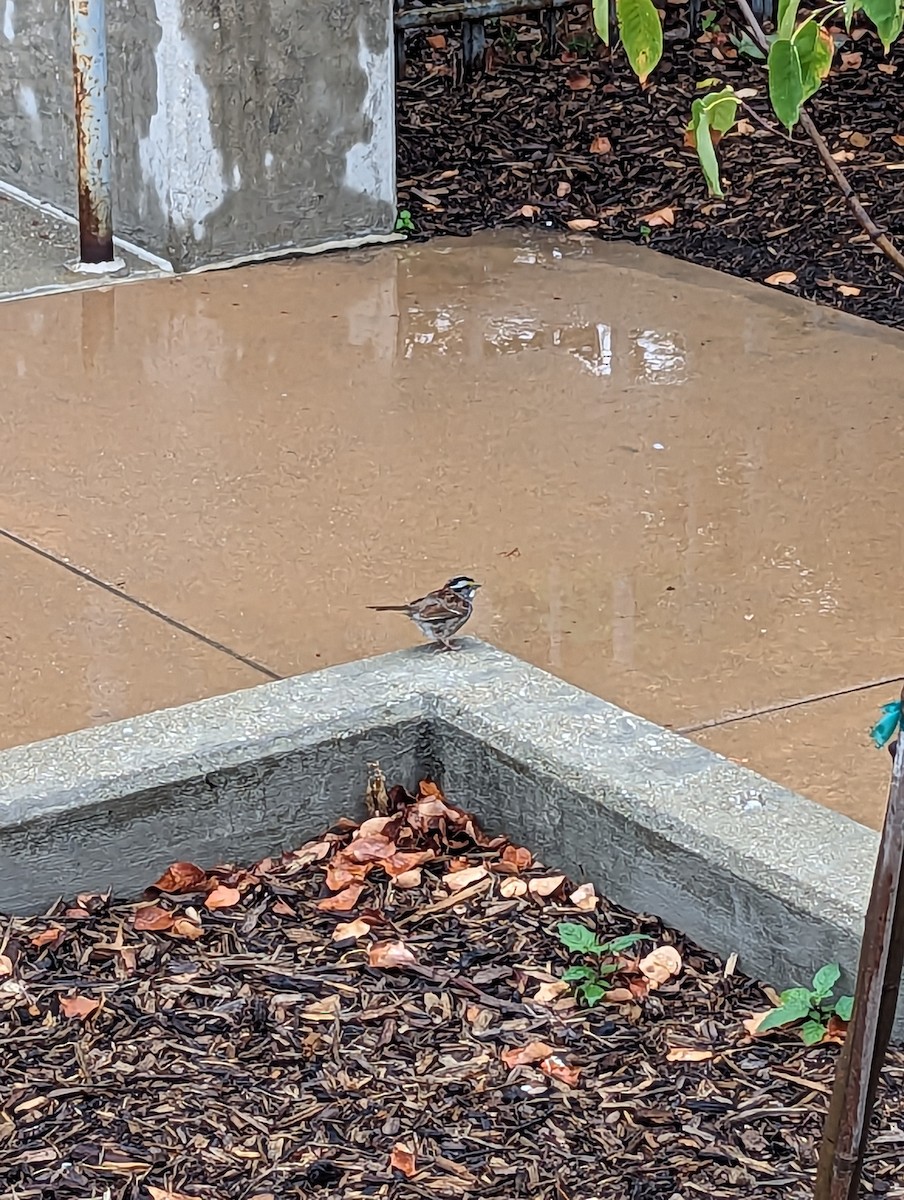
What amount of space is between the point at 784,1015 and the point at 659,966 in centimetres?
26

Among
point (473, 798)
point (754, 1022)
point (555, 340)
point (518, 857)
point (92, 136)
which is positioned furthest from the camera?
point (92, 136)

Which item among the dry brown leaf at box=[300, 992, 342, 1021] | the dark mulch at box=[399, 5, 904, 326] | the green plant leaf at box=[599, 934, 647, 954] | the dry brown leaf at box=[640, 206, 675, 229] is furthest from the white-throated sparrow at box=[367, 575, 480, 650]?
the dry brown leaf at box=[640, 206, 675, 229]

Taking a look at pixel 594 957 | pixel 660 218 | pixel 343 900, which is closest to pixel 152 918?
pixel 343 900

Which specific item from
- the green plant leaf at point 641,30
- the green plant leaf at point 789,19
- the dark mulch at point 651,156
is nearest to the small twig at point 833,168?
the green plant leaf at point 789,19

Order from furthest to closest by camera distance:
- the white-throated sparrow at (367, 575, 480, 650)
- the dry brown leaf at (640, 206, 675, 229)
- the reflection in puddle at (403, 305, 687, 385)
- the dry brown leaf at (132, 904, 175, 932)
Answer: the dry brown leaf at (640, 206, 675, 229) < the reflection in puddle at (403, 305, 687, 385) < the white-throated sparrow at (367, 575, 480, 650) < the dry brown leaf at (132, 904, 175, 932)

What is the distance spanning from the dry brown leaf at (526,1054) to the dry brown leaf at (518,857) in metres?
0.52

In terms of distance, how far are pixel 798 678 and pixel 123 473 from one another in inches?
89.7

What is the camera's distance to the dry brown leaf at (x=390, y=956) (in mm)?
3328

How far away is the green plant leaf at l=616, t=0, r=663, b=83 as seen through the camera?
6.80 feet

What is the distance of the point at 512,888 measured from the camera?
11.6ft

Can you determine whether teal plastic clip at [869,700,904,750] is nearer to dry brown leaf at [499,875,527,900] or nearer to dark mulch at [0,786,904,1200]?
dark mulch at [0,786,904,1200]

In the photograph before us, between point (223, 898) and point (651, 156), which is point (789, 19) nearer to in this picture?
point (223, 898)

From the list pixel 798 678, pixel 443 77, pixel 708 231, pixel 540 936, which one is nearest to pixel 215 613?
pixel 798 678

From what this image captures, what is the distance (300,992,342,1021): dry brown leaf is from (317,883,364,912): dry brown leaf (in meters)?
0.26
